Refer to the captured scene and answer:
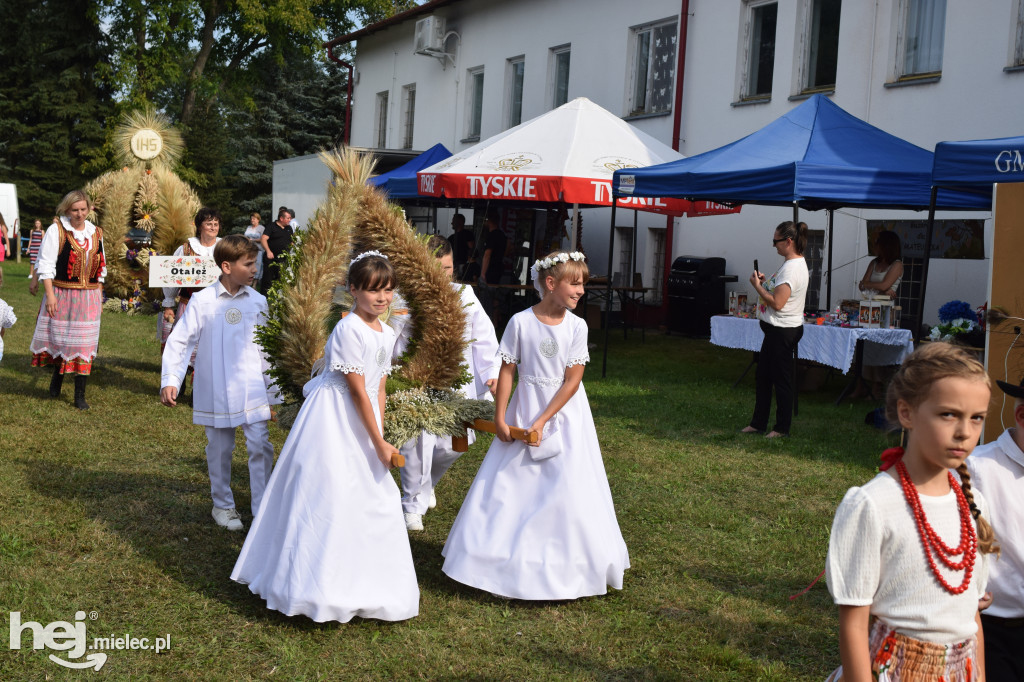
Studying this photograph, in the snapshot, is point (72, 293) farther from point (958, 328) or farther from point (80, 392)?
point (958, 328)

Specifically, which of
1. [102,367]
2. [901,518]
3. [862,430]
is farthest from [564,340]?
[102,367]

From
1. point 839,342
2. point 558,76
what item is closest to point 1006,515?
point 839,342

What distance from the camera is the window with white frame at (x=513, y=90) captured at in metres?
24.0

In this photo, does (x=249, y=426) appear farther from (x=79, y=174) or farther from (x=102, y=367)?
(x=79, y=174)

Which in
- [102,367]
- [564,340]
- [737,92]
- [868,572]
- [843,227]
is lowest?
[102,367]

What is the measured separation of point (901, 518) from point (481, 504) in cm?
277

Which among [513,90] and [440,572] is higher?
[513,90]

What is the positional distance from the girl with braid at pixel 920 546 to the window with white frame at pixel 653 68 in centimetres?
1711

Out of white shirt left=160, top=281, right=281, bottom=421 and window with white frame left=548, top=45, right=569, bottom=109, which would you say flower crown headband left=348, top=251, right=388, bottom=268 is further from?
window with white frame left=548, top=45, right=569, bottom=109

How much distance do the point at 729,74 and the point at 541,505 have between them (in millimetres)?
14249

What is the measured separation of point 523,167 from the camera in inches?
531

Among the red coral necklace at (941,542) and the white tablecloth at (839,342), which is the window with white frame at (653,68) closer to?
the white tablecloth at (839,342)

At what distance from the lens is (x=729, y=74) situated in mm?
17469

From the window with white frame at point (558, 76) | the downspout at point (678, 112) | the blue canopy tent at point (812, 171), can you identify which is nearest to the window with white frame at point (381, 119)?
the window with white frame at point (558, 76)
